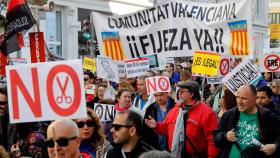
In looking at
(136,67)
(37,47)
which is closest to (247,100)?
(37,47)

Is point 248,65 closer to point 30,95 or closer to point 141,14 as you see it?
point 141,14

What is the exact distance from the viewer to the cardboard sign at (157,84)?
32.8 ft

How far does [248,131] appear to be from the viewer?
7.41 metres

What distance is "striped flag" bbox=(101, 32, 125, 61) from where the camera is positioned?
13.0 m

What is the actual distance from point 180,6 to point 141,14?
732 millimetres

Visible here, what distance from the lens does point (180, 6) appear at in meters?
12.8

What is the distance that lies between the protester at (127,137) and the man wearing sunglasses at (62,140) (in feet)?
3.12

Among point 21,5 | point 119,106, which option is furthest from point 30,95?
point 21,5

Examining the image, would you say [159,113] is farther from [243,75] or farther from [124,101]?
[243,75]

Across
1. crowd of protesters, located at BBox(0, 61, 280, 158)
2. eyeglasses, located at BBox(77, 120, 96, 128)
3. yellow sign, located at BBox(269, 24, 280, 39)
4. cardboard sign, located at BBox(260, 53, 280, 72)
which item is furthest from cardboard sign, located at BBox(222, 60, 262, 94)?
yellow sign, located at BBox(269, 24, 280, 39)

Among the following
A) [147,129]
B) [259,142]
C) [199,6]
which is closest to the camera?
[259,142]

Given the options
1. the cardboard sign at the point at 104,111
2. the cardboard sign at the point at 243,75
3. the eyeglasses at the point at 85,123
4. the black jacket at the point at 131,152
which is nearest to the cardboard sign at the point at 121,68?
the cardboard sign at the point at 243,75

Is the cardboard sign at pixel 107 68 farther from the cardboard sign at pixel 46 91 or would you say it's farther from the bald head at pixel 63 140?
the bald head at pixel 63 140

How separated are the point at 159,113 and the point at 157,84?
3.91 feet
